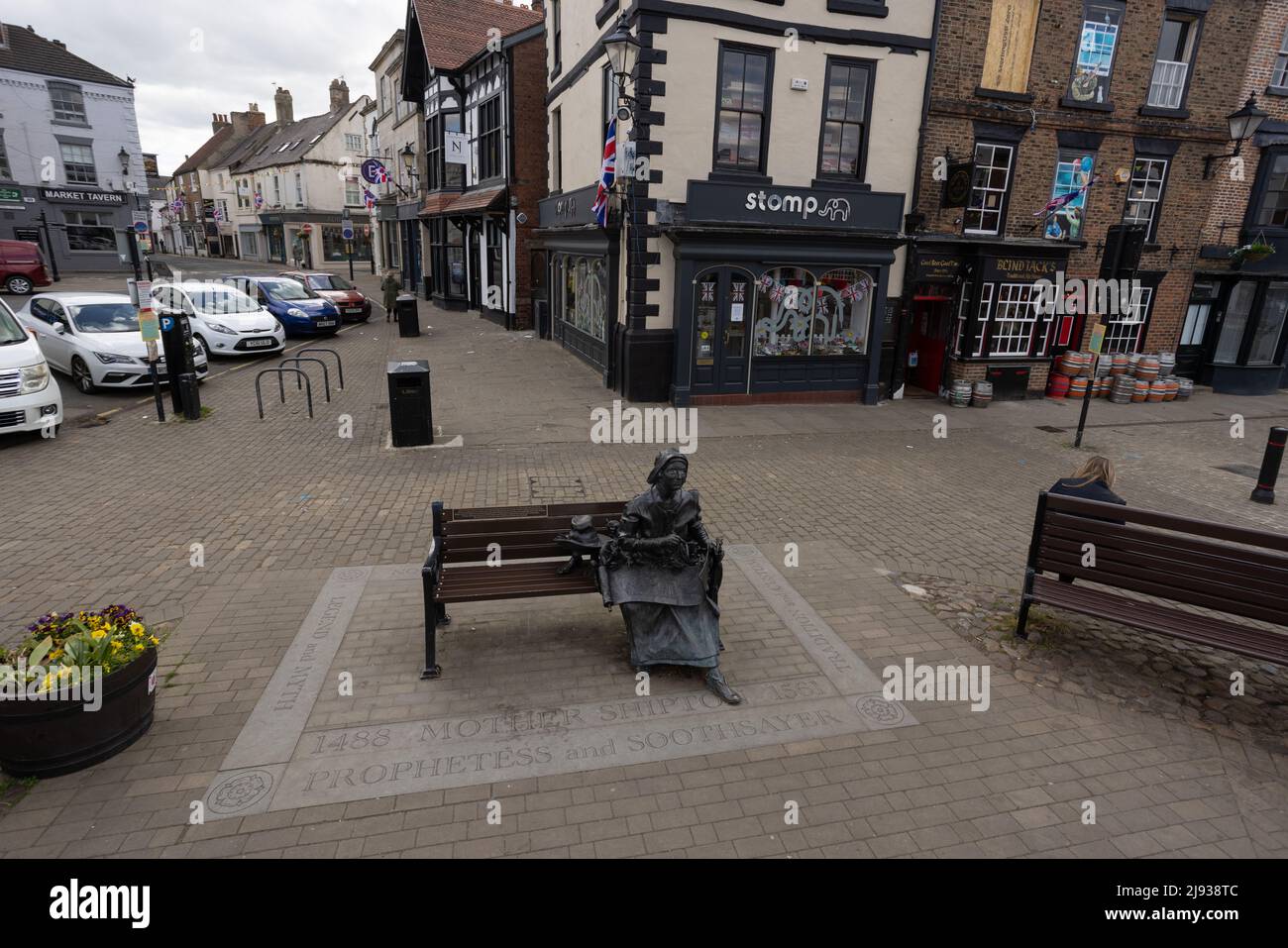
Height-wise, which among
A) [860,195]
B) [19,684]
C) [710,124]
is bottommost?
[19,684]

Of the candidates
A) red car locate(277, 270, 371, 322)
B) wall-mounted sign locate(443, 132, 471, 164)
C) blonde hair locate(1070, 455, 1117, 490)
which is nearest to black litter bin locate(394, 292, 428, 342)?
red car locate(277, 270, 371, 322)

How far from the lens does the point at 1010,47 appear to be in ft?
48.1

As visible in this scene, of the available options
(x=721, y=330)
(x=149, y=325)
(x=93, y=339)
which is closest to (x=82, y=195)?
(x=93, y=339)

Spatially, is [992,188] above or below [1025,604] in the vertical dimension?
above

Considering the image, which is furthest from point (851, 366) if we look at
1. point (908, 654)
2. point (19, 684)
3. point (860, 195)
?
point (19, 684)

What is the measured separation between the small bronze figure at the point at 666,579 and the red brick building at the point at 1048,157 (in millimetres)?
11800

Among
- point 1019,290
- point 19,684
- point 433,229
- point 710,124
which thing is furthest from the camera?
point 433,229

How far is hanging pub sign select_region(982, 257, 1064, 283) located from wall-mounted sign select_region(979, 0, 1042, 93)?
3.43 metres

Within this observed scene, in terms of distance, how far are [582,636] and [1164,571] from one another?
431cm

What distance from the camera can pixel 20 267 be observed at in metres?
27.4

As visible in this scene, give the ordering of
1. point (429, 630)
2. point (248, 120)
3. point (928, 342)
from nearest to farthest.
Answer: point (429, 630), point (928, 342), point (248, 120)

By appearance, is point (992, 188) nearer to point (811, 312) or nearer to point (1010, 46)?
point (1010, 46)

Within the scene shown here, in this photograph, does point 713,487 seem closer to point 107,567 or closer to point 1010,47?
point 107,567

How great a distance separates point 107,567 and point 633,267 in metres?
9.40
